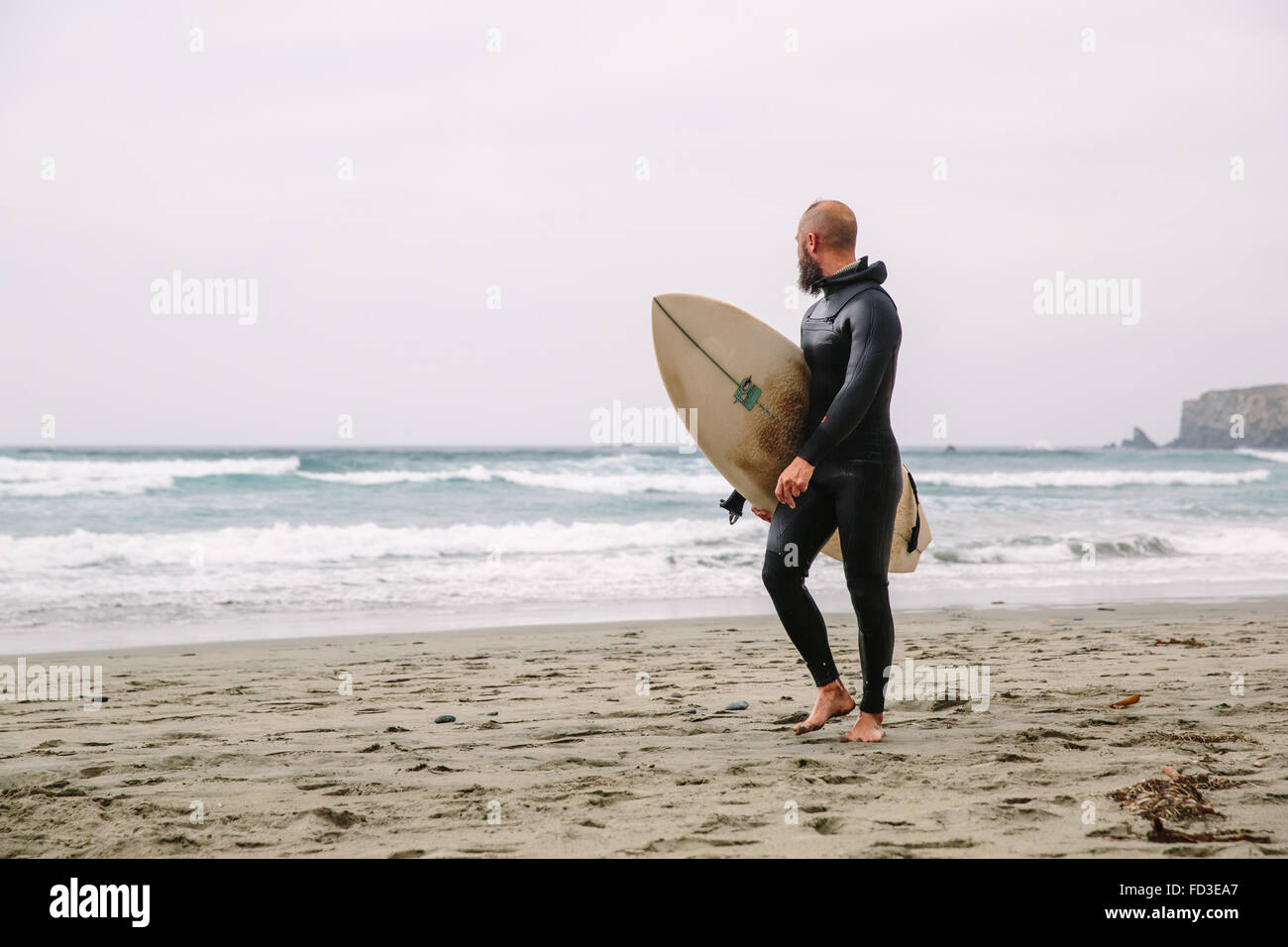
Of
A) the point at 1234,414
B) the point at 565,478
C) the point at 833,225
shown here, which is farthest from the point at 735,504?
the point at 1234,414

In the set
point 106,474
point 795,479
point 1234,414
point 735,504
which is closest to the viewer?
point 795,479

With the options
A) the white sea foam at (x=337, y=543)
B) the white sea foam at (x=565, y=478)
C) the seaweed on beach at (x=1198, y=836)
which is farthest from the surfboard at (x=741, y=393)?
the white sea foam at (x=565, y=478)

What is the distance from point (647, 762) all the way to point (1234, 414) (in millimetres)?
61504

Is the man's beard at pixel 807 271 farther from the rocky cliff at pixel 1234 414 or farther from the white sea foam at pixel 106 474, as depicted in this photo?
the rocky cliff at pixel 1234 414

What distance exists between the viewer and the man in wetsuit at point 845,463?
3.14 metres

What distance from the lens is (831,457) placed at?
10.6 ft

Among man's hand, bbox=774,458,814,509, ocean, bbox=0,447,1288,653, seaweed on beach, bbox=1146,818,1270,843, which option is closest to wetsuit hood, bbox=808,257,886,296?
man's hand, bbox=774,458,814,509

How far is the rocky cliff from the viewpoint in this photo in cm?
5612

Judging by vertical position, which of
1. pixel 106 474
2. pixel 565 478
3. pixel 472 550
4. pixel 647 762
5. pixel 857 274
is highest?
pixel 857 274

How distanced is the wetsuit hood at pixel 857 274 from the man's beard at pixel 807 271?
69 mm

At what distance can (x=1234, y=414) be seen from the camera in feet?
181

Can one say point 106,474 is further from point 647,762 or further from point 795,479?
point 795,479
